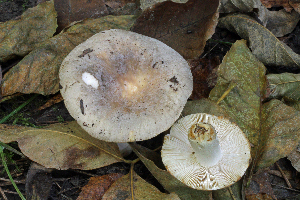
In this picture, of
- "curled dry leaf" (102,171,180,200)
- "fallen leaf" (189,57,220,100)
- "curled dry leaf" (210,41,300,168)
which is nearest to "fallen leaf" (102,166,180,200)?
"curled dry leaf" (102,171,180,200)

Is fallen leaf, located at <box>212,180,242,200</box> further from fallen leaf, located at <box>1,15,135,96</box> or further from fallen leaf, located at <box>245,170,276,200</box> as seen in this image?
fallen leaf, located at <box>1,15,135,96</box>

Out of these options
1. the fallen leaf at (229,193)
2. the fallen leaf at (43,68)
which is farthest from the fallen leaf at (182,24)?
the fallen leaf at (229,193)

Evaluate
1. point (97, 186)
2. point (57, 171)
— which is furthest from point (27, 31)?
point (97, 186)

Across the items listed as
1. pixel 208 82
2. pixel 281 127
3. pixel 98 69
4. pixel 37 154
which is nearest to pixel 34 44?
pixel 98 69

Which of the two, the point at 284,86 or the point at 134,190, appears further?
the point at 284,86

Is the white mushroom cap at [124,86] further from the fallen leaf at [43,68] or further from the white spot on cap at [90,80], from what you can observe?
the fallen leaf at [43,68]

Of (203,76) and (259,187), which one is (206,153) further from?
(203,76)

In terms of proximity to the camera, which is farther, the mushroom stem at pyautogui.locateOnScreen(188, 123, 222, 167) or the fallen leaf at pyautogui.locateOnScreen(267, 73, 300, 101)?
the fallen leaf at pyautogui.locateOnScreen(267, 73, 300, 101)
